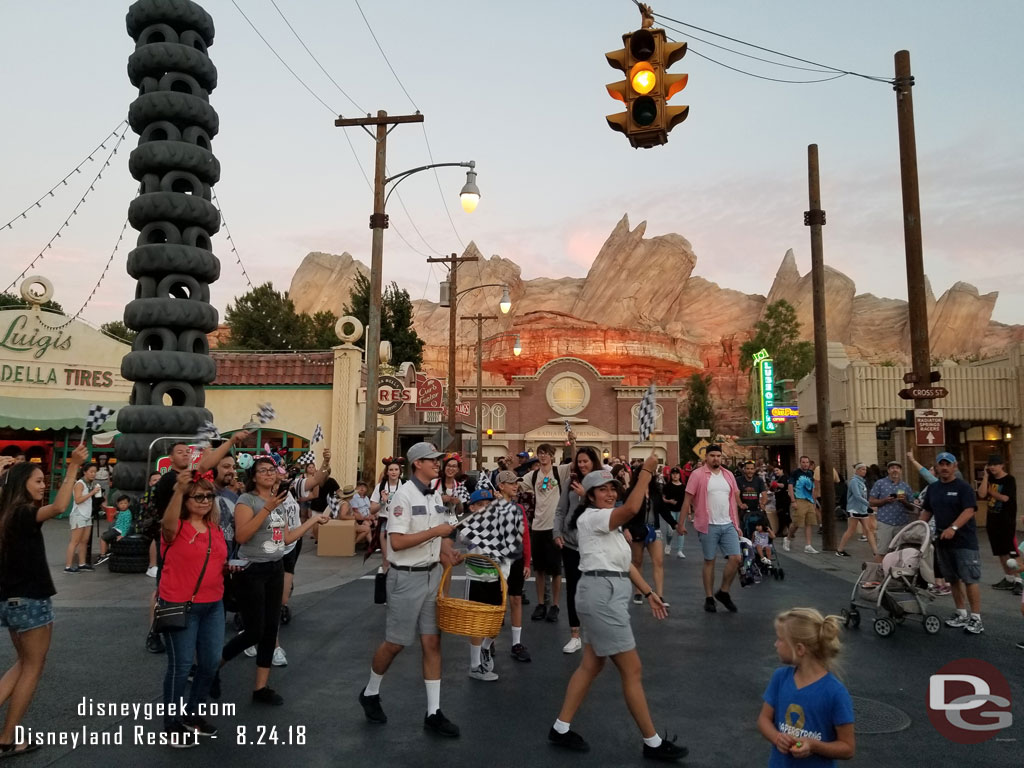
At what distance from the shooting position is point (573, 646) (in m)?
7.18

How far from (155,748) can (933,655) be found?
689 centimetres

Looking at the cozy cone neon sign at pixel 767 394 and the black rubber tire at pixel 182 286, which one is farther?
the cozy cone neon sign at pixel 767 394

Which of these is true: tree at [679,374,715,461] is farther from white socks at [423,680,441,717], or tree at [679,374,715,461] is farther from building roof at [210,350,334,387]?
white socks at [423,680,441,717]

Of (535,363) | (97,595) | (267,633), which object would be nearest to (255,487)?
(267,633)

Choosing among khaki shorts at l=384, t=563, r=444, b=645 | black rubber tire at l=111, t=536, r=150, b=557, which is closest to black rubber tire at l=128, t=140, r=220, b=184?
black rubber tire at l=111, t=536, r=150, b=557

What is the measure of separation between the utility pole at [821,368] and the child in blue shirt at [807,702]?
532 inches

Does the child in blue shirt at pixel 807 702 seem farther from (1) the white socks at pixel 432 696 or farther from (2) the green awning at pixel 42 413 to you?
(2) the green awning at pixel 42 413

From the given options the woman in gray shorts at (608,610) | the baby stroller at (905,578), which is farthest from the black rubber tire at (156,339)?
the baby stroller at (905,578)

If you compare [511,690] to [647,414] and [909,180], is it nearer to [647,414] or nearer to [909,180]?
[647,414]

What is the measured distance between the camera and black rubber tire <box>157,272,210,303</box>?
14.0 metres

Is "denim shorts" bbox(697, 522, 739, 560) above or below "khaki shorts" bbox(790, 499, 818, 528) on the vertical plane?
above

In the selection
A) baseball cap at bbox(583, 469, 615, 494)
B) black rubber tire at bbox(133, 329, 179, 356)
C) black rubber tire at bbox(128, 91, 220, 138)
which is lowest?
baseball cap at bbox(583, 469, 615, 494)

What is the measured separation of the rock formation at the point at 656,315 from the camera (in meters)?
80.2

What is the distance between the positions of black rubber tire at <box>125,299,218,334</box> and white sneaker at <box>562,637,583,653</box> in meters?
10.3
